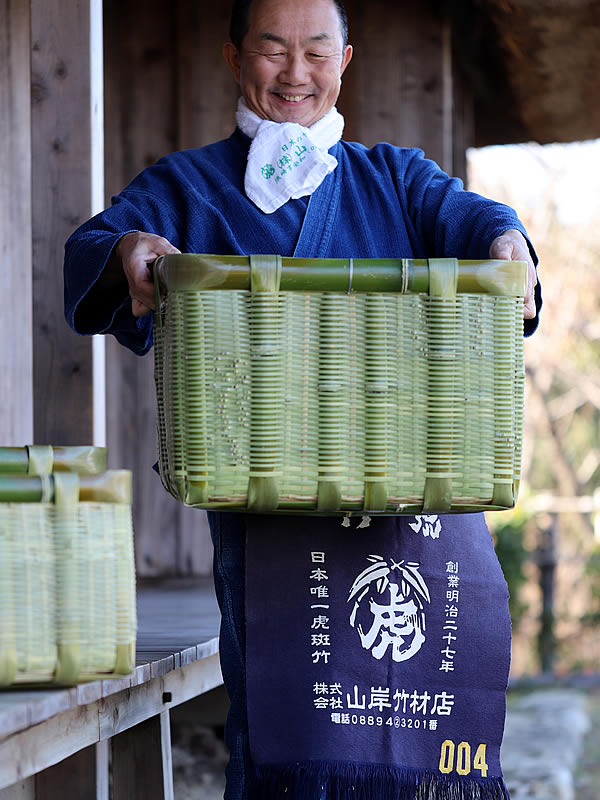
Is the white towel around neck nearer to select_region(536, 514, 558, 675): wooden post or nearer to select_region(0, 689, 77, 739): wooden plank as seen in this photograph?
select_region(0, 689, 77, 739): wooden plank

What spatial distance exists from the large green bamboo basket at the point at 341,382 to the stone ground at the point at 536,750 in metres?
2.13

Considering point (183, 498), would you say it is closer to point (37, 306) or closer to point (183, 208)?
point (183, 208)

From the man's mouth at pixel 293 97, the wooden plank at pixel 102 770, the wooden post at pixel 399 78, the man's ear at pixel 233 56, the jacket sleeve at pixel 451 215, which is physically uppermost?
the wooden post at pixel 399 78

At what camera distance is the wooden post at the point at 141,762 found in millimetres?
2113

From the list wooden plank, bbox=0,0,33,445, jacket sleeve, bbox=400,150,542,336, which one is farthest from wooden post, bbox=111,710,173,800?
jacket sleeve, bbox=400,150,542,336

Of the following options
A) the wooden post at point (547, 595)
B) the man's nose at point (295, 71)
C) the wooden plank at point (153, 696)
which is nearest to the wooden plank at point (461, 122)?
the wooden plank at point (153, 696)

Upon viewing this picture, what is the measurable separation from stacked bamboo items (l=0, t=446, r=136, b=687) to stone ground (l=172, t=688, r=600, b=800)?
2.10 m

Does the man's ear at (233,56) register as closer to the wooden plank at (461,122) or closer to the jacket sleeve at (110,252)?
the jacket sleeve at (110,252)

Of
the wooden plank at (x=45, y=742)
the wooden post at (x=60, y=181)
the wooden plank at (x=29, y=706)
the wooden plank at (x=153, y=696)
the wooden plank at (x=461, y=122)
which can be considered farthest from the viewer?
the wooden plank at (x=461, y=122)

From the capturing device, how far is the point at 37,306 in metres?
2.30

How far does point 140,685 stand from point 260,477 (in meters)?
0.66

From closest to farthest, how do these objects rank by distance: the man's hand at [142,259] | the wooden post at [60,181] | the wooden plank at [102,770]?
the man's hand at [142,259]
the wooden post at [60,181]
the wooden plank at [102,770]

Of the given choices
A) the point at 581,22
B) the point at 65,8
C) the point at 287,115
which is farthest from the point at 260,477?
the point at 581,22

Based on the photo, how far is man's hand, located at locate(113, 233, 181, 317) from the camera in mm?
1475
